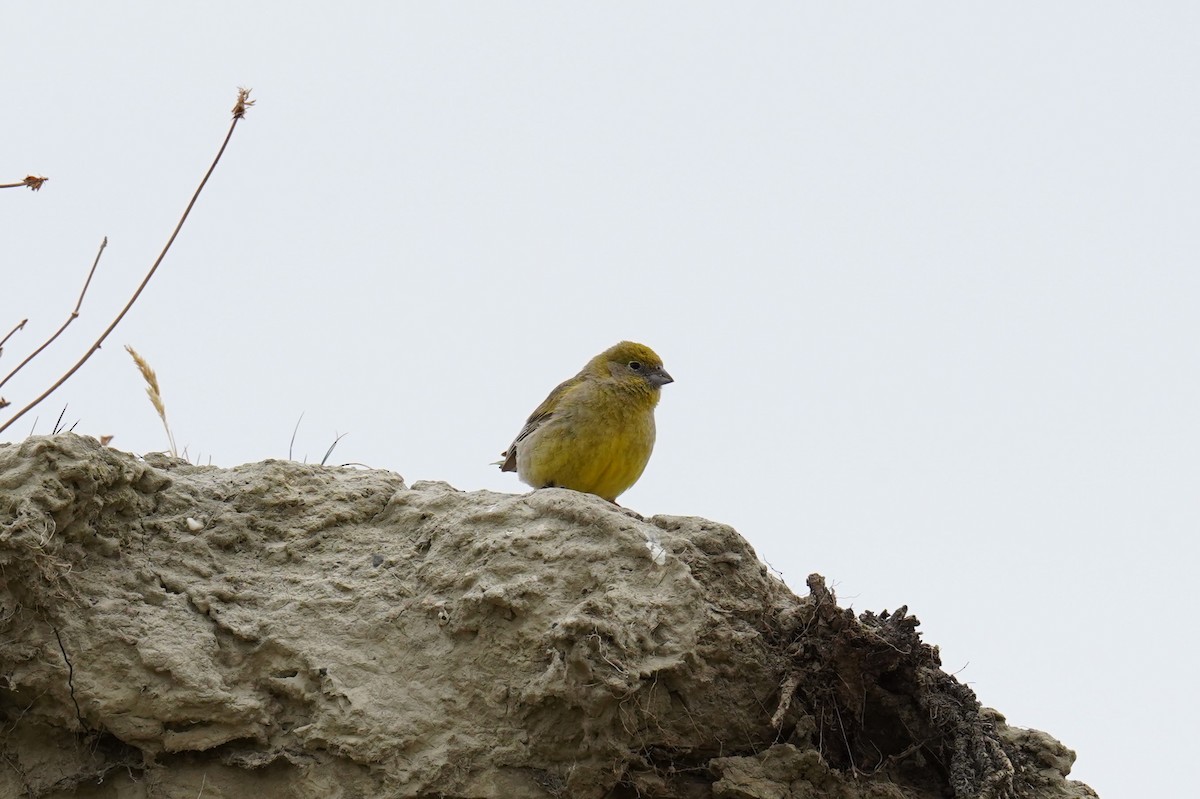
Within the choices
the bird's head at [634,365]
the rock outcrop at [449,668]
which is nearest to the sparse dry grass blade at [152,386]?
the rock outcrop at [449,668]

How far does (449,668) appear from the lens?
494 centimetres

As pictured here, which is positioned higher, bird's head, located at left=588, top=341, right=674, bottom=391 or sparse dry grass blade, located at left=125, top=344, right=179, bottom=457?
bird's head, located at left=588, top=341, right=674, bottom=391

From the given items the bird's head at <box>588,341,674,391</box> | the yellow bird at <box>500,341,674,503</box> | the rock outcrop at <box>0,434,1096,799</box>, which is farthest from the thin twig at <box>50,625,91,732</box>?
the bird's head at <box>588,341,674,391</box>

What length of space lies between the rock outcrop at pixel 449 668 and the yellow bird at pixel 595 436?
212cm

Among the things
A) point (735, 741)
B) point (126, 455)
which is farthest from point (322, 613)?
point (735, 741)

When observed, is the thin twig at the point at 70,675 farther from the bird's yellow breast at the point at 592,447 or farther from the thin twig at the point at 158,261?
the bird's yellow breast at the point at 592,447

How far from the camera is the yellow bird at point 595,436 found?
7465 millimetres

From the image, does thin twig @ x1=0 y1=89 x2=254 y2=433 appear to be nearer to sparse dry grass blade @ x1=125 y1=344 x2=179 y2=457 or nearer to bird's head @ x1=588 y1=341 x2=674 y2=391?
sparse dry grass blade @ x1=125 y1=344 x2=179 y2=457

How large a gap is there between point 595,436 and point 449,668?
271 cm

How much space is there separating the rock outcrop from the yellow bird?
83.4 inches

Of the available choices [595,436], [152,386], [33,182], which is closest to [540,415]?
[595,436]

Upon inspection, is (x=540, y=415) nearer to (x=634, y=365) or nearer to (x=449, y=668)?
(x=634, y=365)

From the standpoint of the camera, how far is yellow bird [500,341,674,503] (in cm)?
746

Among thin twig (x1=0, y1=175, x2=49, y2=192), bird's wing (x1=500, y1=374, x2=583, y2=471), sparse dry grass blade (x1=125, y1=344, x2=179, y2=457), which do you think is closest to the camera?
thin twig (x1=0, y1=175, x2=49, y2=192)
